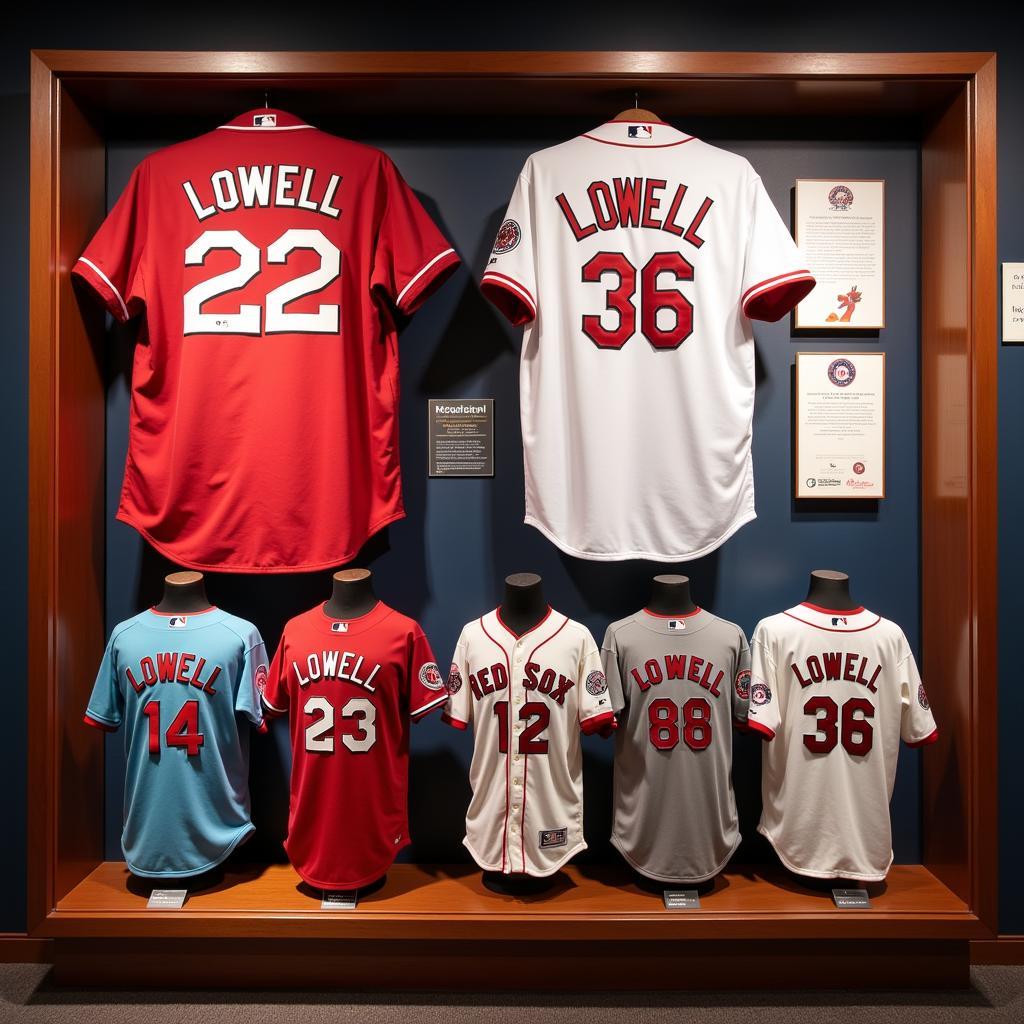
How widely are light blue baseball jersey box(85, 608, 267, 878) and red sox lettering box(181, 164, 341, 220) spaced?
1100mm

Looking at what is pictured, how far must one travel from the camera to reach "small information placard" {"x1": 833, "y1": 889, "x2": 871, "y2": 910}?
1927 millimetres

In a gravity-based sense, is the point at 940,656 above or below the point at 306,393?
below

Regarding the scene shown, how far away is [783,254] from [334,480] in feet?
4.30

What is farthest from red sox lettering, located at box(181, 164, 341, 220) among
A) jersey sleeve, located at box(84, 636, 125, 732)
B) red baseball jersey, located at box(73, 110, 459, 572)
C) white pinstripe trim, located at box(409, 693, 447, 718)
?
white pinstripe trim, located at box(409, 693, 447, 718)

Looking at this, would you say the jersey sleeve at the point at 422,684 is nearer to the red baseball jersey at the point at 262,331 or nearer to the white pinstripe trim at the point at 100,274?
the red baseball jersey at the point at 262,331

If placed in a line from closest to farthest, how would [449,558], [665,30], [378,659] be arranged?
1. [378,659]
2. [665,30]
3. [449,558]

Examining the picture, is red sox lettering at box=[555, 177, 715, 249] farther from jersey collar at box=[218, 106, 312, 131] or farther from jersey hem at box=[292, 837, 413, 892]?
jersey hem at box=[292, 837, 413, 892]

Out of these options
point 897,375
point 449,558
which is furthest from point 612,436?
point 897,375

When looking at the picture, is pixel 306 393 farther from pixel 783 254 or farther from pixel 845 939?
pixel 845 939

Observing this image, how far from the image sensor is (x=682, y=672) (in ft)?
6.32

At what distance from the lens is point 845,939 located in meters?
1.94

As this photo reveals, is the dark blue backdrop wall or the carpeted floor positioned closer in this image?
the carpeted floor

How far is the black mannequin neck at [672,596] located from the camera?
1967mm

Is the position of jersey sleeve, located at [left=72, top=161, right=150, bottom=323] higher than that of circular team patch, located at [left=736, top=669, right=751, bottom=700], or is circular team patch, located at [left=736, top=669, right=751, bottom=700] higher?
jersey sleeve, located at [left=72, top=161, right=150, bottom=323]
